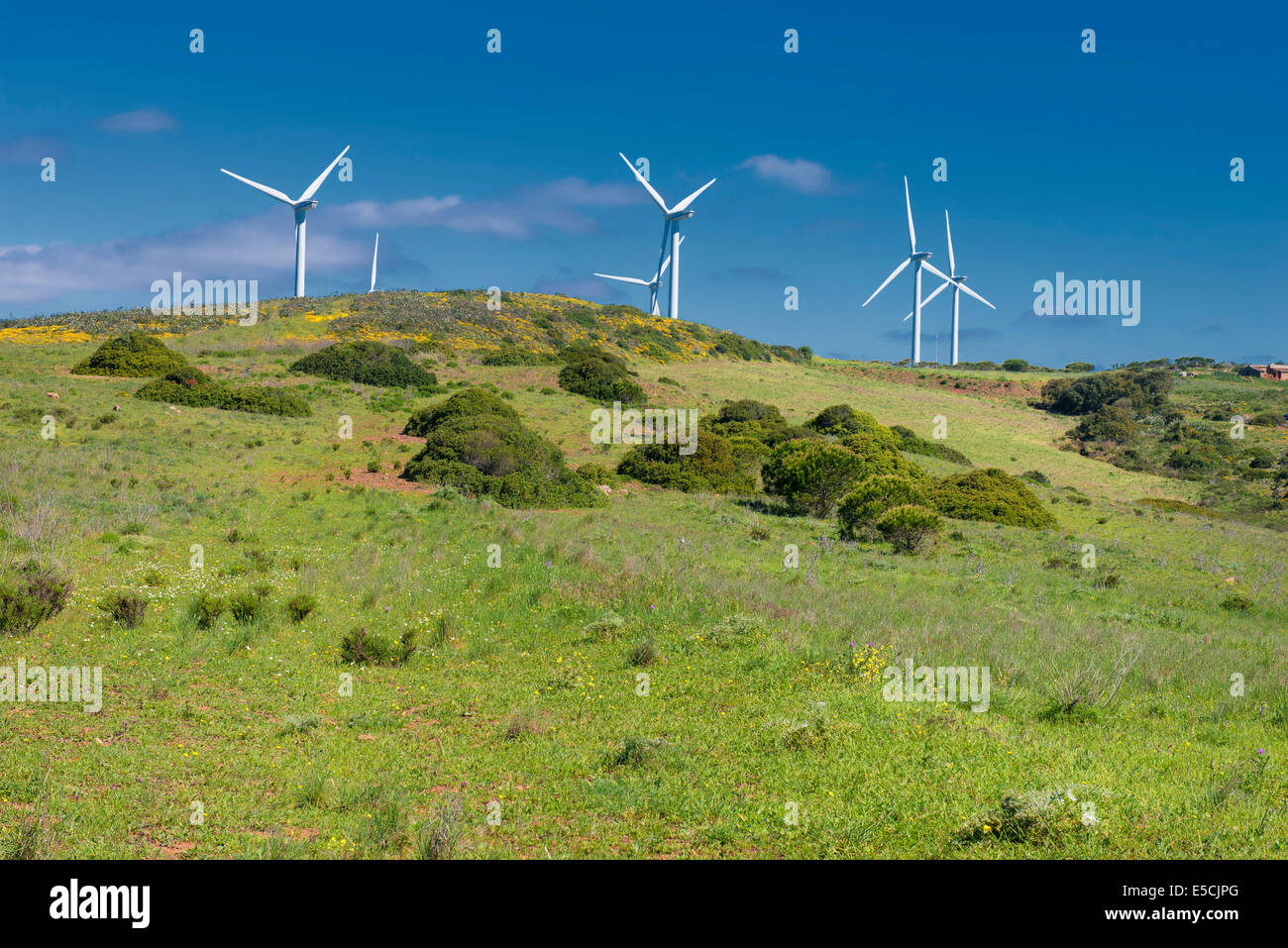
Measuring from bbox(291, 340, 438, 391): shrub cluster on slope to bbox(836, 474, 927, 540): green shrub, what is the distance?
30.0 m

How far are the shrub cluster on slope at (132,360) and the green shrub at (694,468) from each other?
26743 millimetres

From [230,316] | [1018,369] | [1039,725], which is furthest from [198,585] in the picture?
[1018,369]

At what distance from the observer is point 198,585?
1562cm

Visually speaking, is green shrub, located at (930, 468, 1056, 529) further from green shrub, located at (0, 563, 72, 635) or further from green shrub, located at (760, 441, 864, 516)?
green shrub, located at (0, 563, 72, 635)

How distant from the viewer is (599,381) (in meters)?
57.4

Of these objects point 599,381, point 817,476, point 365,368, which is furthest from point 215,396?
point 817,476

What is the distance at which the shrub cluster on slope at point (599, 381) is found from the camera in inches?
2199

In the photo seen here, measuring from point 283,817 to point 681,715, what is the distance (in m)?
4.75

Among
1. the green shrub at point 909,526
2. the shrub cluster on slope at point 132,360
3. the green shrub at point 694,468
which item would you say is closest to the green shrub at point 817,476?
the green shrub at point 694,468

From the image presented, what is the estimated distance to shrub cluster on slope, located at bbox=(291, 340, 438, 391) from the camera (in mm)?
52969

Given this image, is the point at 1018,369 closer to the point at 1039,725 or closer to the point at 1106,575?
the point at 1106,575

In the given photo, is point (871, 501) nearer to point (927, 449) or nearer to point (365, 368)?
point (927, 449)

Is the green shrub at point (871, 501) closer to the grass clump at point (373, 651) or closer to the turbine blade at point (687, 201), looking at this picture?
the grass clump at point (373, 651)

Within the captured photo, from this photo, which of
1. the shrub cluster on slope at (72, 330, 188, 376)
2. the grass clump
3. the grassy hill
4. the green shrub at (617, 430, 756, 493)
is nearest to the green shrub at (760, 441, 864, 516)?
the grassy hill
